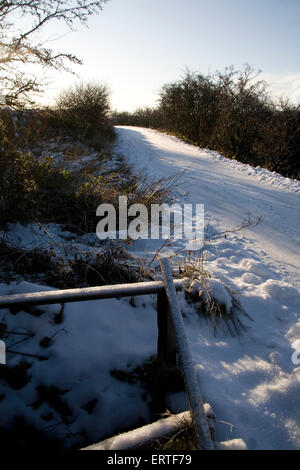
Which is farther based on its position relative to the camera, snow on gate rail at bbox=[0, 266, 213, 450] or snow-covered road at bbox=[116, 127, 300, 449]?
snow-covered road at bbox=[116, 127, 300, 449]

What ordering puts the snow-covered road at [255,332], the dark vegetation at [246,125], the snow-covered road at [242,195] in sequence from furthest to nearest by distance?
the dark vegetation at [246,125] → the snow-covered road at [242,195] → the snow-covered road at [255,332]

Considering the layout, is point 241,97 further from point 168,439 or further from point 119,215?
point 168,439

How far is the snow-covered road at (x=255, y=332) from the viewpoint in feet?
5.10

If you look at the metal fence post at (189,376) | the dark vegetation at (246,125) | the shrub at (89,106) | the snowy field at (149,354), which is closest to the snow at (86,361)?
the snowy field at (149,354)

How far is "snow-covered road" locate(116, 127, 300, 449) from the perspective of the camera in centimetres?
155

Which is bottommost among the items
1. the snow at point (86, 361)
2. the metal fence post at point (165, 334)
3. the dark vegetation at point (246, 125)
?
the snow at point (86, 361)

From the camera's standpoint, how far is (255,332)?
2184 mm

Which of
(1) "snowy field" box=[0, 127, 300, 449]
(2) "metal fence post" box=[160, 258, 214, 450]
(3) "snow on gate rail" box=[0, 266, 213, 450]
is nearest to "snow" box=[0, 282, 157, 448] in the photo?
(1) "snowy field" box=[0, 127, 300, 449]

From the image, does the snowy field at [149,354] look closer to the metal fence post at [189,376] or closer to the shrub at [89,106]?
the metal fence post at [189,376]

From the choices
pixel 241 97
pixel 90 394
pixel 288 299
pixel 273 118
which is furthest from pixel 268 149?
pixel 90 394

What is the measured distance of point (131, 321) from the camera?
2.16m

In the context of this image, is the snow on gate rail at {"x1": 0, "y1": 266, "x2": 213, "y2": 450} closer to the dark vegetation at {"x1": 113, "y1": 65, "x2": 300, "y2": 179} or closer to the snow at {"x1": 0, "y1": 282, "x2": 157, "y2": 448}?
the snow at {"x1": 0, "y1": 282, "x2": 157, "y2": 448}

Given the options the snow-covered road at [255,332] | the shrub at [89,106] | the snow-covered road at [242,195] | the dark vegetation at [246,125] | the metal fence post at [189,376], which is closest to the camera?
the metal fence post at [189,376]

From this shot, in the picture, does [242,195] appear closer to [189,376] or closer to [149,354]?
[149,354]
